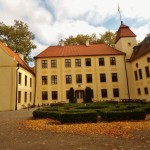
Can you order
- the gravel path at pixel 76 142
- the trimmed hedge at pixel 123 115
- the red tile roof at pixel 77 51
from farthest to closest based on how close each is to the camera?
the red tile roof at pixel 77 51, the trimmed hedge at pixel 123 115, the gravel path at pixel 76 142

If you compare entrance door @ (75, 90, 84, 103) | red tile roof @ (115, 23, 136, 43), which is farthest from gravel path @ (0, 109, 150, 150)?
red tile roof @ (115, 23, 136, 43)

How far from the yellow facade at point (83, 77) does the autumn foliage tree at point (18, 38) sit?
22.9 ft

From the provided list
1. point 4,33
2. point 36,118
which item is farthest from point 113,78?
point 4,33

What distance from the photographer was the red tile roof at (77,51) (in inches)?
1339

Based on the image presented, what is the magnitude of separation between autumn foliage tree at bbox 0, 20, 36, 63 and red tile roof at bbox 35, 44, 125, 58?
5594mm

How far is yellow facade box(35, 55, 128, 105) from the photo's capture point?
32.6m

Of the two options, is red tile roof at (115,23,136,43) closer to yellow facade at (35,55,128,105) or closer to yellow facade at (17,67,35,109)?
yellow facade at (35,55,128,105)

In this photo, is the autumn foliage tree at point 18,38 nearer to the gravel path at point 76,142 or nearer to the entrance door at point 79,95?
the entrance door at point 79,95

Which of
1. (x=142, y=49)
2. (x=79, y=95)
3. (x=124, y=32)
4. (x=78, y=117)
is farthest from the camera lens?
(x=124, y=32)

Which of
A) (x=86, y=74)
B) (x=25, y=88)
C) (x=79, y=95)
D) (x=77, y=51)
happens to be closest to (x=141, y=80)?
(x=86, y=74)

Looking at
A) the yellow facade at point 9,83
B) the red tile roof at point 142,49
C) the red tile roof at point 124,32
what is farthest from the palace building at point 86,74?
the yellow facade at point 9,83

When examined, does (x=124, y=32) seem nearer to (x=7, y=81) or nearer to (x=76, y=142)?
(x=7, y=81)

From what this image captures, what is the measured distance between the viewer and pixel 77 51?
35.1 metres

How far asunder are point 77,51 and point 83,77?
5.39m
